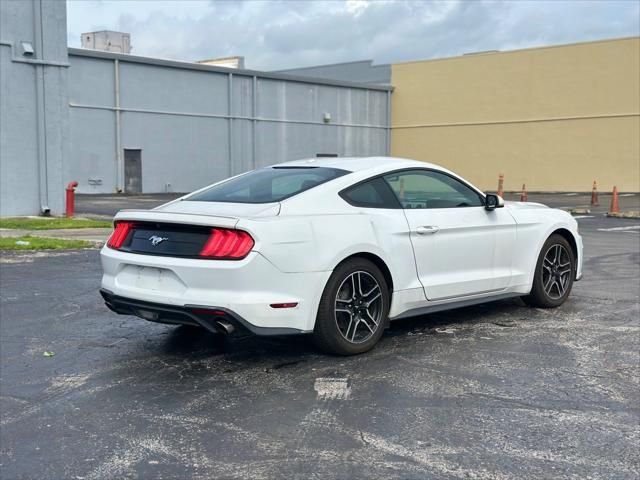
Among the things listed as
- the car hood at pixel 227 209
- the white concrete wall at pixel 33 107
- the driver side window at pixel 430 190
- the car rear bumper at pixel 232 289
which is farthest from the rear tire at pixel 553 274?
the white concrete wall at pixel 33 107

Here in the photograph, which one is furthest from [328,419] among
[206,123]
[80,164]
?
[206,123]

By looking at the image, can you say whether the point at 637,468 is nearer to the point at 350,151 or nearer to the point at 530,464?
the point at 530,464

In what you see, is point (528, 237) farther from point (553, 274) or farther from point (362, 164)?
point (362, 164)

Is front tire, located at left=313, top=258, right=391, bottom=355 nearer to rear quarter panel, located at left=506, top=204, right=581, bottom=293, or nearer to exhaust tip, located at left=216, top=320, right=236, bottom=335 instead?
exhaust tip, located at left=216, top=320, right=236, bottom=335

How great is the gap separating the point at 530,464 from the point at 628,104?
3563 centimetres

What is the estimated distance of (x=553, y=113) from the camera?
38.0 m

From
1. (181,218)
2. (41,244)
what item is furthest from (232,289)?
(41,244)

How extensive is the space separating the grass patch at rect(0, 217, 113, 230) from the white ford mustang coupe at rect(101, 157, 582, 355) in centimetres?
1013

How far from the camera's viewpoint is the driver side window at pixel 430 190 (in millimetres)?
6277

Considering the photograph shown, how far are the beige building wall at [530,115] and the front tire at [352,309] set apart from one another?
3335 centimetres

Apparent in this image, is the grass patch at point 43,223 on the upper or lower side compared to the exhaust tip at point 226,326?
lower

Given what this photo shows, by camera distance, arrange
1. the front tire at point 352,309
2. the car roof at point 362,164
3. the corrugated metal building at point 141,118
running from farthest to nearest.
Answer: the corrugated metal building at point 141,118 → the car roof at point 362,164 → the front tire at point 352,309

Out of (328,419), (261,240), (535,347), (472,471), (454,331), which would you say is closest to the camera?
(472,471)

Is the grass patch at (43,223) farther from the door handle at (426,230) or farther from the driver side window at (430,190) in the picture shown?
the door handle at (426,230)
